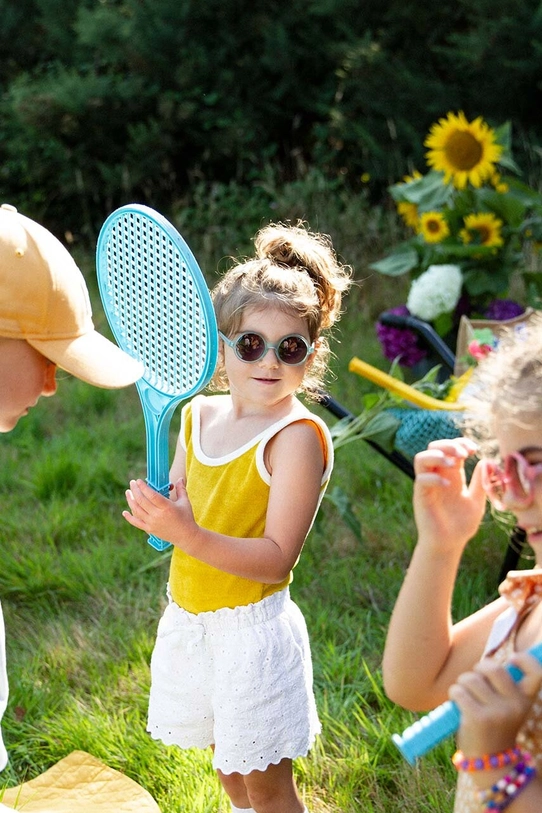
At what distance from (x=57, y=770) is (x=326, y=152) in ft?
18.9

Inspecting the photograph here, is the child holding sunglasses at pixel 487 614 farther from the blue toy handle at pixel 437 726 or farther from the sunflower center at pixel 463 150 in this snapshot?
the sunflower center at pixel 463 150

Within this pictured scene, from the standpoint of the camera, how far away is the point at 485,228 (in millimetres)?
4422

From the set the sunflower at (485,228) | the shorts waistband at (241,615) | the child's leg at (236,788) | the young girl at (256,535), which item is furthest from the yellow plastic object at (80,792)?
the sunflower at (485,228)

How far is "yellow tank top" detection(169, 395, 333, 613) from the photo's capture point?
180cm

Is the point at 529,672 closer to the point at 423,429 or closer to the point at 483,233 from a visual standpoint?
the point at 423,429

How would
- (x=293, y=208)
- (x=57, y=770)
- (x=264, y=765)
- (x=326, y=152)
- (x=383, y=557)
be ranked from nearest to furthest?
(x=264, y=765)
(x=57, y=770)
(x=383, y=557)
(x=293, y=208)
(x=326, y=152)

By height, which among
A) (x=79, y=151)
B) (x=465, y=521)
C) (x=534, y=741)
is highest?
(x=465, y=521)

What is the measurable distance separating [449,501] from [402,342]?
333 cm

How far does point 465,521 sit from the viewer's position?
1.30 m

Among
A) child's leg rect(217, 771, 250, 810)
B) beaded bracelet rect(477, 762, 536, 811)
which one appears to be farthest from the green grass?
beaded bracelet rect(477, 762, 536, 811)

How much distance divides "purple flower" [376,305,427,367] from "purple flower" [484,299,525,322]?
36 cm

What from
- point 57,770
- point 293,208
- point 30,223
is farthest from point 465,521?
point 293,208

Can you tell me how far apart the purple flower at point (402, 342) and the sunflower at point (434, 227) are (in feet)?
1.17

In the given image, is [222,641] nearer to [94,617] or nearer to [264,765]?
[264,765]
